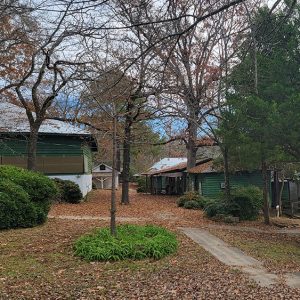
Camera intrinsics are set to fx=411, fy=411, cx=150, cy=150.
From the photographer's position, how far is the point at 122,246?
8766 mm

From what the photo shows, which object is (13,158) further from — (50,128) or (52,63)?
(52,63)

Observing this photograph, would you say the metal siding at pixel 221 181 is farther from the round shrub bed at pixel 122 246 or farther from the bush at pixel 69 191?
the round shrub bed at pixel 122 246

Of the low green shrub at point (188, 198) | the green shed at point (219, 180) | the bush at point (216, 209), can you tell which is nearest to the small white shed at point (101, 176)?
the green shed at point (219, 180)

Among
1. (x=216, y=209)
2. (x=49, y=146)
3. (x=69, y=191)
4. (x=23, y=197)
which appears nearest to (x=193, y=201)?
(x=216, y=209)

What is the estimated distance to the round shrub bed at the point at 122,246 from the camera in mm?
8438

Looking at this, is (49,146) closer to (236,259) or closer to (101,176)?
(236,259)

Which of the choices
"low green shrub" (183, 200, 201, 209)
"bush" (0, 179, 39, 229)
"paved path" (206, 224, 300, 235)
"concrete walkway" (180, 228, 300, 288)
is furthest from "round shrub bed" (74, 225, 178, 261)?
"low green shrub" (183, 200, 201, 209)

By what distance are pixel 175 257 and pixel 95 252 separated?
1.79 metres

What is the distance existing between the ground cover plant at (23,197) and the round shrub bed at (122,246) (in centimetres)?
272

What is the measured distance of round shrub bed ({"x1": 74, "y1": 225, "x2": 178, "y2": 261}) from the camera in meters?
8.44

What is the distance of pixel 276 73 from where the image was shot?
12477 millimetres

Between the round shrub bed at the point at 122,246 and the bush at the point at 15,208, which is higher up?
the bush at the point at 15,208

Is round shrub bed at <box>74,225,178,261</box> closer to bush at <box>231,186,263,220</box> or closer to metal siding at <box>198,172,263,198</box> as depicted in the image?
bush at <box>231,186,263,220</box>

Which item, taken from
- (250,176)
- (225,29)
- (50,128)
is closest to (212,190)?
(250,176)
